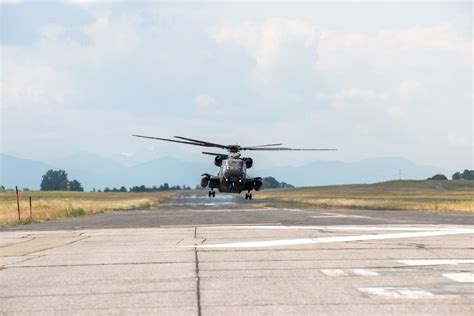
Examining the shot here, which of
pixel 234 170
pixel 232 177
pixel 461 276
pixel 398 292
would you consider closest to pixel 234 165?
pixel 234 170

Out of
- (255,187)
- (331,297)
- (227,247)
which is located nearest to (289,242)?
(227,247)

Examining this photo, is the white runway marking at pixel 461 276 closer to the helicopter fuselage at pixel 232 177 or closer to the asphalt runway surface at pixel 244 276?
the asphalt runway surface at pixel 244 276

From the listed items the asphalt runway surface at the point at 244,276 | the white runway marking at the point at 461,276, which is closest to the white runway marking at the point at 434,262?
the asphalt runway surface at the point at 244,276

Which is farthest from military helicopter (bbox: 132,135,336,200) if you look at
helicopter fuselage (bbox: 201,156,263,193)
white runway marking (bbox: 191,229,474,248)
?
white runway marking (bbox: 191,229,474,248)

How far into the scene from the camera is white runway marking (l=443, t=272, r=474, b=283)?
34.7 feet

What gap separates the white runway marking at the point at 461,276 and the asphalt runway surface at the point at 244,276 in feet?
0.05

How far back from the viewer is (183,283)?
10.6 metres

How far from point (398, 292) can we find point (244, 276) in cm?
273

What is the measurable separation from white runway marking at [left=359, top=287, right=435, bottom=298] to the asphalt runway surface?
1cm

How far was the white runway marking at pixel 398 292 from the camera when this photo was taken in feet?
30.2

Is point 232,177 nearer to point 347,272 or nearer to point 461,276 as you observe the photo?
point 347,272

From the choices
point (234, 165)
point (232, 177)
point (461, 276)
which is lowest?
point (461, 276)

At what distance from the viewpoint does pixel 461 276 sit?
11.0 meters

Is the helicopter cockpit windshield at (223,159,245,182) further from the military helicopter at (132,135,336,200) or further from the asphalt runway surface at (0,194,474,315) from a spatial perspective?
the asphalt runway surface at (0,194,474,315)
